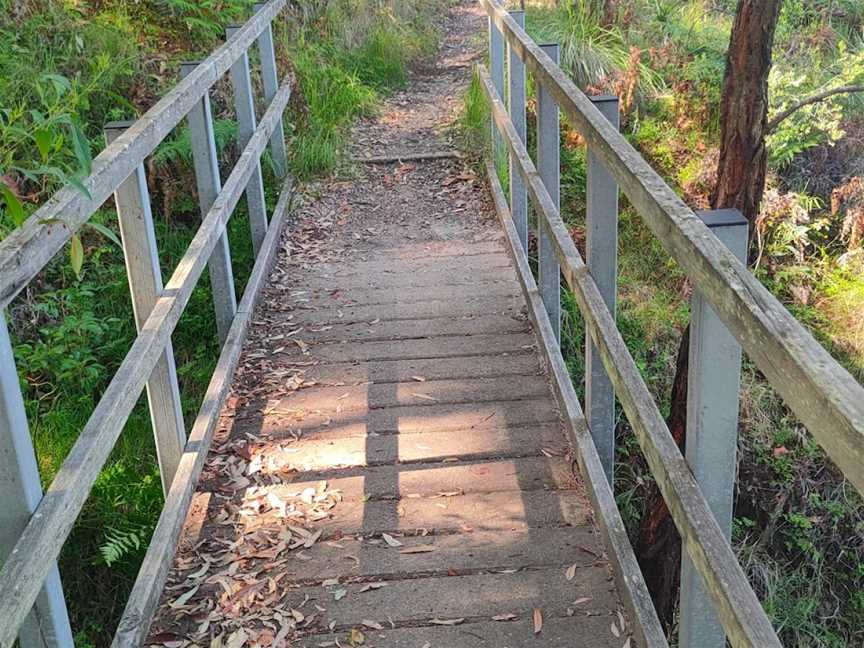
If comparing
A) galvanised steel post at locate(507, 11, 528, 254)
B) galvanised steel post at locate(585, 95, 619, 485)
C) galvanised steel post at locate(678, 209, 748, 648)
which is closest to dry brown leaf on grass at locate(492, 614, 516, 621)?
galvanised steel post at locate(585, 95, 619, 485)

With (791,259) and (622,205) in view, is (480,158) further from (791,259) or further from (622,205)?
(791,259)

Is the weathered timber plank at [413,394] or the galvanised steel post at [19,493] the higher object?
the galvanised steel post at [19,493]

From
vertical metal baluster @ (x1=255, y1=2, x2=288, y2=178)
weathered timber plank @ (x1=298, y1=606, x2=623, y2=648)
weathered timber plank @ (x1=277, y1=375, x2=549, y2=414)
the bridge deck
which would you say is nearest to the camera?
weathered timber plank @ (x1=298, y1=606, x2=623, y2=648)

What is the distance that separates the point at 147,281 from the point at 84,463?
114 centimetres

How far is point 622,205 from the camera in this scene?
30.9 feet

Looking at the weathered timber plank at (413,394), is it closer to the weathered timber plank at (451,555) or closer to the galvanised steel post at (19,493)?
the weathered timber plank at (451,555)

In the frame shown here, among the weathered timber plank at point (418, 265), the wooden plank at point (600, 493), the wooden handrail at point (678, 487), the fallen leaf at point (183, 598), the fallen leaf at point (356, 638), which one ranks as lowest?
the weathered timber plank at point (418, 265)

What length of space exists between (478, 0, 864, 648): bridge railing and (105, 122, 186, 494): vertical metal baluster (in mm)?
1449

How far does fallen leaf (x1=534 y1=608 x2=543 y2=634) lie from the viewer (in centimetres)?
321

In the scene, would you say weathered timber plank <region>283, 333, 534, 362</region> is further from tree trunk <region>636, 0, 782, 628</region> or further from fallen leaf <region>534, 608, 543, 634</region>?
fallen leaf <region>534, 608, 543, 634</region>

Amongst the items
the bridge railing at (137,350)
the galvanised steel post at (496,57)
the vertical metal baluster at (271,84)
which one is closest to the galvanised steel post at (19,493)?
the bridge railing at (137,350)

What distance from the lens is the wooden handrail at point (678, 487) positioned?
1.98 meters

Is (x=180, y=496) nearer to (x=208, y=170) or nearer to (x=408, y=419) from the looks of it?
(x=408, y=419)

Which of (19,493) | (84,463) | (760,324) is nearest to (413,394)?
(84,463)
